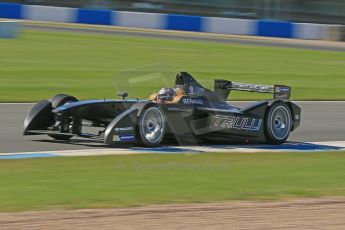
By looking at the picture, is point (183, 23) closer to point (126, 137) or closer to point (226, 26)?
point (226, 26)

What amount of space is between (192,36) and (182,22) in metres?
4.28

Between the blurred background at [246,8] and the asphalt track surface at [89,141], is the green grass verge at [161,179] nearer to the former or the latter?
the asphalt track surface at [89,141]

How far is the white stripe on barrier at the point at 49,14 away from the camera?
3884 cm

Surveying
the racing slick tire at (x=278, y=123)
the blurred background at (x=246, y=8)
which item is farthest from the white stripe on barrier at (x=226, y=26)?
the racing slick tire at (x=278, y=123)

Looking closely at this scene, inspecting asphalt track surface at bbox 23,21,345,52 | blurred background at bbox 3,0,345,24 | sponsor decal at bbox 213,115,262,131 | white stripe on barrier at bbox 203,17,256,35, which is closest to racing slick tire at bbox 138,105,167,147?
sponsor decal at bbox 213,115,262,131

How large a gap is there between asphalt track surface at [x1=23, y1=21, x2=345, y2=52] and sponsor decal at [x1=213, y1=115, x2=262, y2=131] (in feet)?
68.9

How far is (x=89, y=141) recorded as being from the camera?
33.8 ft

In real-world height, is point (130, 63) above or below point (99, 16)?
below

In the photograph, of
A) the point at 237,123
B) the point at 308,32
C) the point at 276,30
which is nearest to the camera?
the point at 237,123

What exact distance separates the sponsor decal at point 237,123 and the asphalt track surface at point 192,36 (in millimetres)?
20985

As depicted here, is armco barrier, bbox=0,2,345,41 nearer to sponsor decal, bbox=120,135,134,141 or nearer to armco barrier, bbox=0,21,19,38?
armco barrier, bbox=0,21,19,38

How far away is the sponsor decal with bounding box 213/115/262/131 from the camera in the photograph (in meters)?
10.1

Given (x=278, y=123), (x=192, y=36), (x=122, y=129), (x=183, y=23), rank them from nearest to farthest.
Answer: (x=122, y=129)
(x=278, y=123)
(x=192, y=36)
(x=183, y=23)

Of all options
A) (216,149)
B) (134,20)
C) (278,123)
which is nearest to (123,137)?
(216,149)
